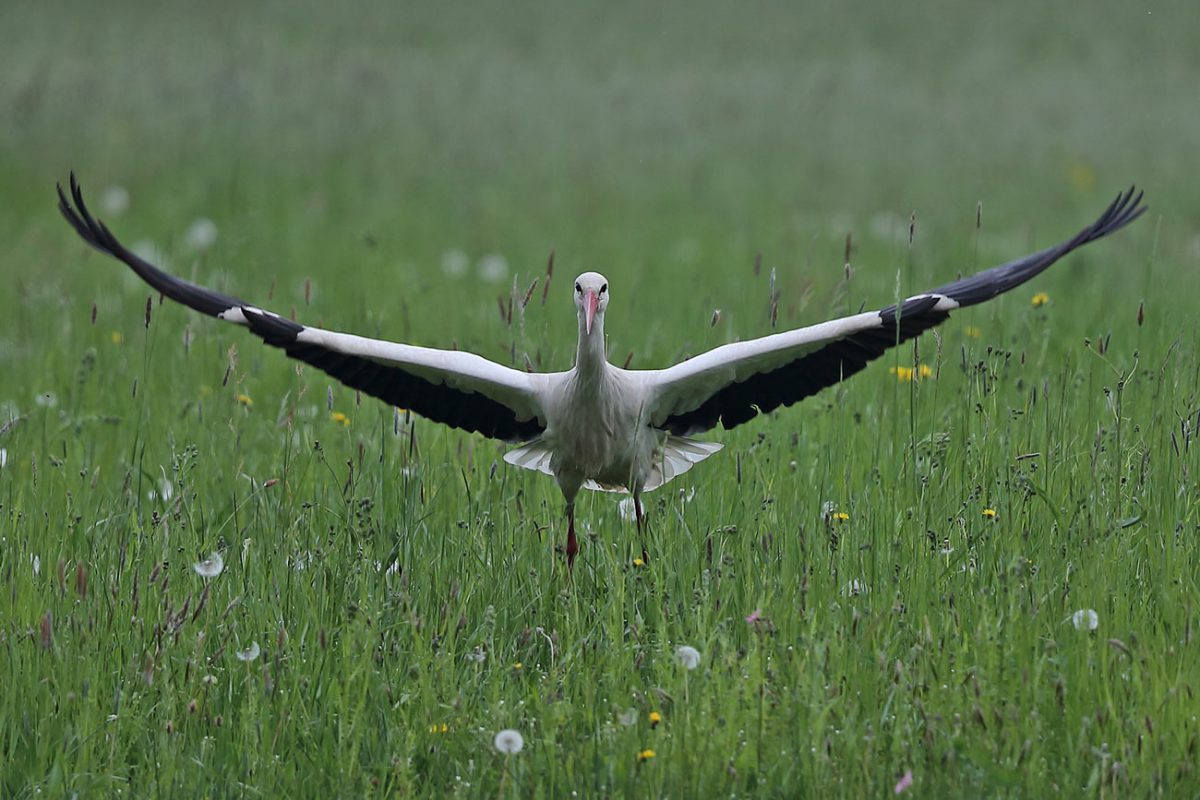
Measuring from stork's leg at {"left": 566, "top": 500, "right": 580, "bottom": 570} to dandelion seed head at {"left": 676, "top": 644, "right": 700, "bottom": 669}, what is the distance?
2.81ft

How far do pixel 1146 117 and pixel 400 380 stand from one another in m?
11.2

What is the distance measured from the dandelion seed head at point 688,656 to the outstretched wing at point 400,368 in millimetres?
1688

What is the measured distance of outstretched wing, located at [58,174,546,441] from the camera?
491 cm

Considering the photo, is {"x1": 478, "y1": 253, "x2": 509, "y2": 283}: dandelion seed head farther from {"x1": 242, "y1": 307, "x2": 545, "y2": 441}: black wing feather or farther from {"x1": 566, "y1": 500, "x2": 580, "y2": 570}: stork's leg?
{"x1": 566, "y1": 500, "x2": 580, "y2": 570}: stork's leg

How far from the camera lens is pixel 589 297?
480cm

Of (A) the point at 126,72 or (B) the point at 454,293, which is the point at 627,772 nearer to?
(B) the point at 454,293

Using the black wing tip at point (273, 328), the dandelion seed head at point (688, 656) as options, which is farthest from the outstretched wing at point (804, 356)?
the dandelion seed head at point (688, 656)

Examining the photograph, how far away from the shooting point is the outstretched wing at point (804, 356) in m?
4.77

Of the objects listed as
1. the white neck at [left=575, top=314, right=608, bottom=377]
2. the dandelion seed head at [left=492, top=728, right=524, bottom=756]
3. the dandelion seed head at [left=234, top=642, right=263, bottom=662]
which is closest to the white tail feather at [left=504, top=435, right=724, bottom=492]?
the white neck at [left=575, top=314, right=608, bottom=377]

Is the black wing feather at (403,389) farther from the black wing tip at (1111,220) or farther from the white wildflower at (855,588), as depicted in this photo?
the black wing tip at (1111,220)

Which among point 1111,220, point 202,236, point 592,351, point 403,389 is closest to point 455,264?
point 202,236

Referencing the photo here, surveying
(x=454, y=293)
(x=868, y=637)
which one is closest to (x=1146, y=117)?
(x=454, y=293)

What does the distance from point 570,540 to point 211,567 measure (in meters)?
1.15

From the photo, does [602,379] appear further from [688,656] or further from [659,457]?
[688,656]
